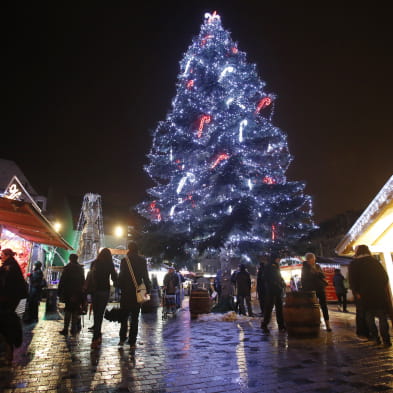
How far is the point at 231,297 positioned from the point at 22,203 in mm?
9036

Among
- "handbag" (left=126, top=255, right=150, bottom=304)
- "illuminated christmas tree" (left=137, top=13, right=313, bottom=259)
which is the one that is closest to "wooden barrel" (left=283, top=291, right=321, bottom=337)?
"handbag" (left=126, top=255, right=150, bottom=304)

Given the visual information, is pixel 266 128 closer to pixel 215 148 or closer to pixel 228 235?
pixel 215 148

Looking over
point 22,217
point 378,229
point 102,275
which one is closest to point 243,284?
point 378,229

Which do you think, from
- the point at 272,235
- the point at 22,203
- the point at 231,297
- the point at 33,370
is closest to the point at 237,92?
the point at 272,235

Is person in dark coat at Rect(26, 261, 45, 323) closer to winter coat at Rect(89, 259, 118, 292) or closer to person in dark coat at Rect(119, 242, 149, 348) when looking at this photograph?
winter coat at Rect(89, 259, 118, 292)

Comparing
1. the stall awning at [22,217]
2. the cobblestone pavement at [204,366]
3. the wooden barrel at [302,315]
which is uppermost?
the stall awning at [22,217]

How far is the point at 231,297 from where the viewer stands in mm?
12898

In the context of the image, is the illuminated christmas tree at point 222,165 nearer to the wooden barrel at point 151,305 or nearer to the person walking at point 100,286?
the wooden barrel at point 151,305

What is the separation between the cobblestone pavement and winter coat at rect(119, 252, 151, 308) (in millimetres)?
869

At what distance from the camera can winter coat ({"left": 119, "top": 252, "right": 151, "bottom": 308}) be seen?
5.99 metres

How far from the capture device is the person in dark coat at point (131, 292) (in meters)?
5.90

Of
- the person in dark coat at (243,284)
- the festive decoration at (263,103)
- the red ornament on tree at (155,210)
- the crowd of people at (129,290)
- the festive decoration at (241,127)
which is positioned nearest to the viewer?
the crowd of people at (129,290)

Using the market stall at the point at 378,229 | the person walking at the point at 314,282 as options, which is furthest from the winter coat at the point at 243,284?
the market stall at the point at 378,229

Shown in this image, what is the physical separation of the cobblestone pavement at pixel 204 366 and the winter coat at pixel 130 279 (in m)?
0.87
